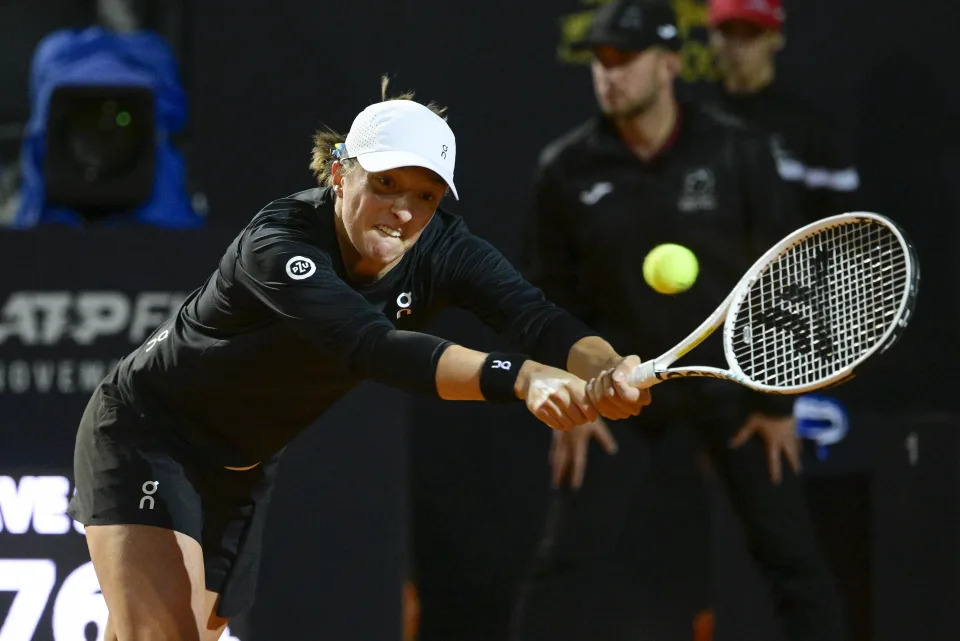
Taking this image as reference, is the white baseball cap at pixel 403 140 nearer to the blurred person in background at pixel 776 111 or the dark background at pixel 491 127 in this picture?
the blurred person in background at pixel 776 111

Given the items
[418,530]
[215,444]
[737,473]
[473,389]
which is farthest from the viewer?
[418,530]

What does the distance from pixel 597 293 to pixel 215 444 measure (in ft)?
→ 5.14

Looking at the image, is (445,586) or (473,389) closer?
(473,389)

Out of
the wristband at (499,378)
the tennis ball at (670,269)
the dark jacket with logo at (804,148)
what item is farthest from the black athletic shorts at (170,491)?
the dark jacket with logo at (804,148)

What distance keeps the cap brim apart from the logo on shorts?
2.78 ft

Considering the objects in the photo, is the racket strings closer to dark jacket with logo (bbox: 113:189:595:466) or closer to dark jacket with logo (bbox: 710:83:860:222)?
dark jacket with logo (bbox: 113:189:595:466)

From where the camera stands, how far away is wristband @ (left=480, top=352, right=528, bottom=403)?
9.57 ft

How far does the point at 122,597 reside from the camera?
336 cm

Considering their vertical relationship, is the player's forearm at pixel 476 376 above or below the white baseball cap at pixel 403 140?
below

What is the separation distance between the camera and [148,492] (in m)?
3.43

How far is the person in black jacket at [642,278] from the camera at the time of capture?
4.63m

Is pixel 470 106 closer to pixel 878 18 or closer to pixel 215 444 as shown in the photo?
pixel 878 18

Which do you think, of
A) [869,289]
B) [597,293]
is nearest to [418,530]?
[597,293]

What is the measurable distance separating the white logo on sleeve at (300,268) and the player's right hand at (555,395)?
46cm
